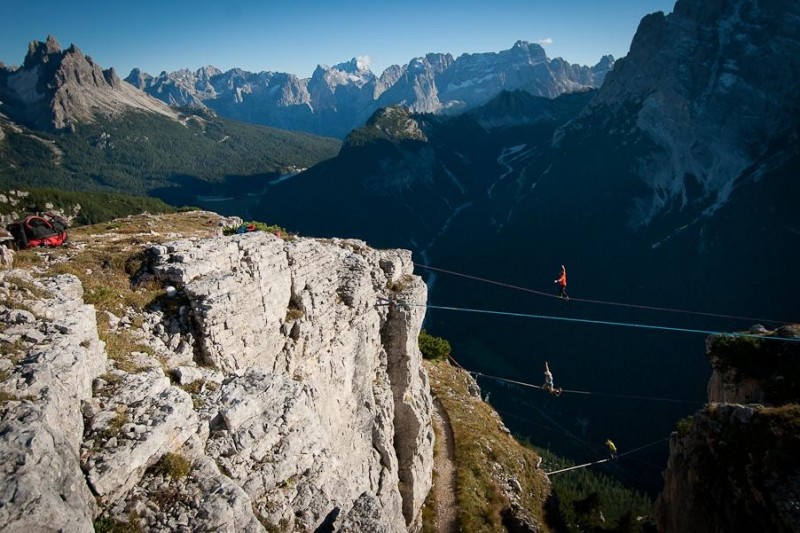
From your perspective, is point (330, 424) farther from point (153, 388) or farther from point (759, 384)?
point (759, 384)

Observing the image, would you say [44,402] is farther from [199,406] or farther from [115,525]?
[199,406]

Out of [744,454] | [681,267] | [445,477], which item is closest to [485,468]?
[445,477]

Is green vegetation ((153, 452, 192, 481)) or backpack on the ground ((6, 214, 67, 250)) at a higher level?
backpack on the ground ((6, 214, 67, 250))

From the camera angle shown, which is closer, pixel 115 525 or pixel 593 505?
pixel 115 525

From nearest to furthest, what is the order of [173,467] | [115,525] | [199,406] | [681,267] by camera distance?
[115,525]
[173,467]
[199,406]
[681,267]

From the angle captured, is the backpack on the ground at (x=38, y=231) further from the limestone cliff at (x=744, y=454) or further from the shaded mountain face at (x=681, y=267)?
the shaded mountain face at (x=681, y=267)

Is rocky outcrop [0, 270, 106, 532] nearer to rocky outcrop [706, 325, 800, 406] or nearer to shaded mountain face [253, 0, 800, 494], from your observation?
rocky outcrop [706, 325, 800, 406]

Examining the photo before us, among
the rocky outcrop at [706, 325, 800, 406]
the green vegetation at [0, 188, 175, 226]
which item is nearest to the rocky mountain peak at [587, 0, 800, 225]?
the rocky outcrop at [706, 325, 800, 406]
